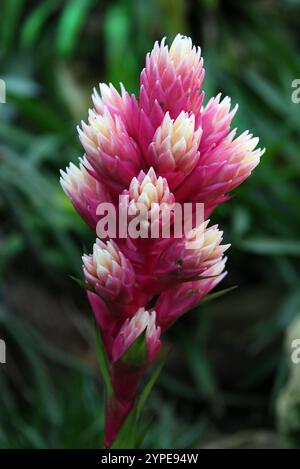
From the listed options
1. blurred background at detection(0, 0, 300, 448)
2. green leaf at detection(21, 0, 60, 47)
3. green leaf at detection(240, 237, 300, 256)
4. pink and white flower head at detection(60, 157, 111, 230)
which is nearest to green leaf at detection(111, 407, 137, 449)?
pink and white flower head at detection(60, 157, 111, 230)

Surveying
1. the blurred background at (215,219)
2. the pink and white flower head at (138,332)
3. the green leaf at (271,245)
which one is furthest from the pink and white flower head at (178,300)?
the green leaf at (271,245)

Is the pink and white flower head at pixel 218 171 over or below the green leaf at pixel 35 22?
below

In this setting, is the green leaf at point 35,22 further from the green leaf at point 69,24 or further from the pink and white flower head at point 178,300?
the pink and white flower head at point 178,300

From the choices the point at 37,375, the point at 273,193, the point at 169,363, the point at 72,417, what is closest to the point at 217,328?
the point at 169,363

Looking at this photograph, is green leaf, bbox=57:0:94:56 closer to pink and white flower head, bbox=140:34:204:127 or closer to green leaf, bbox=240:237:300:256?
green leaf, bbox=240:237:300:256

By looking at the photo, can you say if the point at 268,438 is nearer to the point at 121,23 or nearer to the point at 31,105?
the point at 31,105

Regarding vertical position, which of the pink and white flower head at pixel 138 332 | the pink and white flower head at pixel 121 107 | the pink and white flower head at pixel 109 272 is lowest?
the pink and white flower head at pixel 138 332

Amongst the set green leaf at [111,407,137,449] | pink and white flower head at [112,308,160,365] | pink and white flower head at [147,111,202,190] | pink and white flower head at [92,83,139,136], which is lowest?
green leaf at [111,407,137,449]
